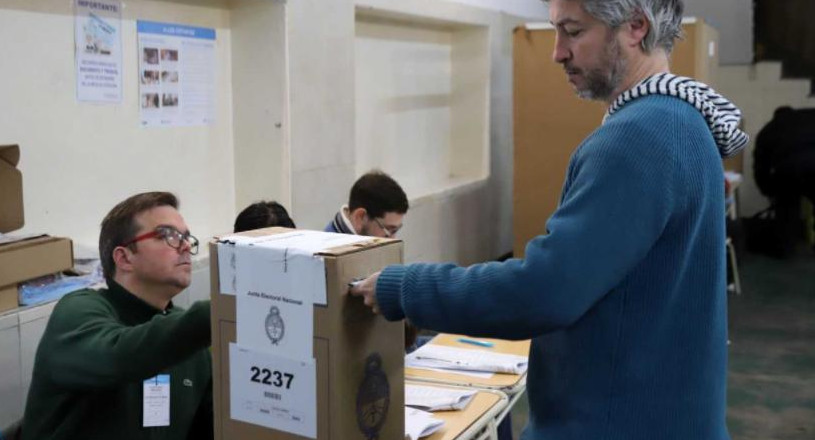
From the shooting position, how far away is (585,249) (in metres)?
1.21

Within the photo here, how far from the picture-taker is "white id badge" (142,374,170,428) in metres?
1.94

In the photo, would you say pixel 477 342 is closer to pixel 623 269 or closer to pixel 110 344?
pixel 110 344

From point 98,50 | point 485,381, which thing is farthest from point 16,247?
point 485,381

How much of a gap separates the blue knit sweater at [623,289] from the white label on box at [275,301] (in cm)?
14

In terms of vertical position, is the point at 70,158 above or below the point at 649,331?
above

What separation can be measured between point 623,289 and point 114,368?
1.03m

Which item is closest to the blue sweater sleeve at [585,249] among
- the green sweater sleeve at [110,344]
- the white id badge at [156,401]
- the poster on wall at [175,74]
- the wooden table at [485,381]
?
the green sweater sleeve at [110,344]

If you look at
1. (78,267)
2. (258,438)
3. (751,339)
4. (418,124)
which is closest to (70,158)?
(78,267)

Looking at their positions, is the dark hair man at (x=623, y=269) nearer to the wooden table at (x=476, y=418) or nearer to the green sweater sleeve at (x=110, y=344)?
the green sweater sleeve at (x=110, y=344)

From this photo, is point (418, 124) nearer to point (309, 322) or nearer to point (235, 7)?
point (235, 7)

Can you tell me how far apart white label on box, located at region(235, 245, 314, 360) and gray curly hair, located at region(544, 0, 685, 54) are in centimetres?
58

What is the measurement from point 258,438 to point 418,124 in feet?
14.2

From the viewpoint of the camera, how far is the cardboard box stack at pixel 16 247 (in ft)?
7.73

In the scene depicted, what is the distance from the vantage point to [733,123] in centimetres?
136
